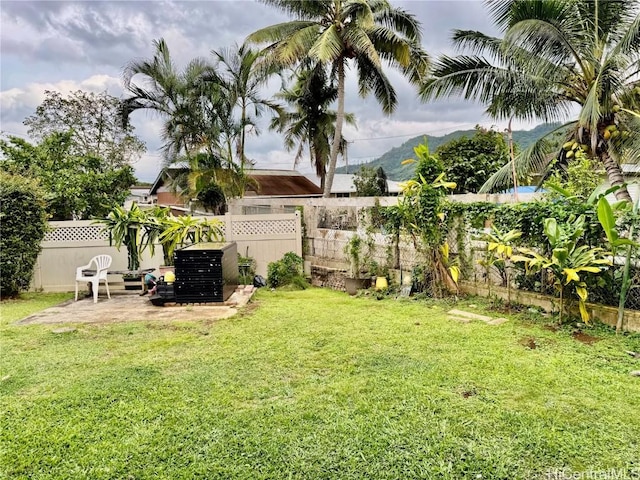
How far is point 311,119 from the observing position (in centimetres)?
1695

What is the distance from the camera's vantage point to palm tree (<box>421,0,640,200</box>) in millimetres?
6914

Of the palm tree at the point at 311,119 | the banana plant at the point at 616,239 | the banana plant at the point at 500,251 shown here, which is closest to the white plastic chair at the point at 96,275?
the banana plant at the point at 500,251

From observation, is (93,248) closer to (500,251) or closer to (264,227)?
(264,227)

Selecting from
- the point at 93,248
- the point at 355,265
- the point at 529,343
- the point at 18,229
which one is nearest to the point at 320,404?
the point at 529,343

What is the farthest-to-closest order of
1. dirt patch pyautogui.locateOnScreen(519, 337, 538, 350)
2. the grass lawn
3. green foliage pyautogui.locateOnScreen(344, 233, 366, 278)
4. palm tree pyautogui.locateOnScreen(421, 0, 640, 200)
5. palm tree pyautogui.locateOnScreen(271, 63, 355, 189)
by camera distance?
palm tree pyautogui.locateOnScreen(271, 63, 355, 189)
green foliage pyautogui.locateOnScreen(344, 233, 366, 278)
palm tree pyautogui.locateOnScreen(421, 0, 640, 200)
dirt patch pyautogui.locateOnScreen(519, 337, 538, 350)
the grass lawn

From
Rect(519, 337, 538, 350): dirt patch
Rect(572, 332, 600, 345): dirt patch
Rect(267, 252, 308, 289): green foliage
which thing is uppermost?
Rect(267, 252, 308, 289): green foliage

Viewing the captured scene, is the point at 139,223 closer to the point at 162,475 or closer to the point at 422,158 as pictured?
the point at 422,158

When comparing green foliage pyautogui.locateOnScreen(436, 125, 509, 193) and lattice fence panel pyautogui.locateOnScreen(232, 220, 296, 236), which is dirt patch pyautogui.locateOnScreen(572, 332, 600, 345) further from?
green foliage pyautogui.locateOnScreen(436, 125, 509, 193)

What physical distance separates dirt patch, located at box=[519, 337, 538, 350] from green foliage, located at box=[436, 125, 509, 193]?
694 centimetres

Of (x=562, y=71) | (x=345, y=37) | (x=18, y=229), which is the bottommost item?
(x=18, y=229)

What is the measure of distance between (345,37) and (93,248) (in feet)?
28.0

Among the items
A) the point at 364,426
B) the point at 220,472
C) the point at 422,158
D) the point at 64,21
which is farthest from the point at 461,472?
the point at 64,21

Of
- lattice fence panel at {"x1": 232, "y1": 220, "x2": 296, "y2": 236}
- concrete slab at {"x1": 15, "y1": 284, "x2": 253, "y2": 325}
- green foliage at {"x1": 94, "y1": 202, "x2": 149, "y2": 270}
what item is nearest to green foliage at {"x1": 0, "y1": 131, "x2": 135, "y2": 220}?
green foliage at {"x1": 94, "y1": 202, "x2": 149, "y2": 270}

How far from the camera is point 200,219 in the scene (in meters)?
7.80
